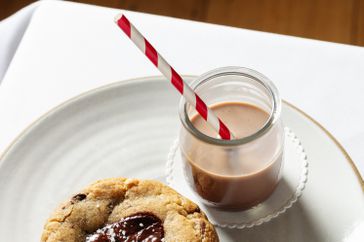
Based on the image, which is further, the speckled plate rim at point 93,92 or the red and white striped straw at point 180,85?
the speckled plate rim at point 93,92

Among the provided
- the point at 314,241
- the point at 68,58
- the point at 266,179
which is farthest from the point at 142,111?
the point at 314,241

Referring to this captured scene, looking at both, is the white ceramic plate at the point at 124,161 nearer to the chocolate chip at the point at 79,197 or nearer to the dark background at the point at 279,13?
the chocolate chip at the point at 79,197

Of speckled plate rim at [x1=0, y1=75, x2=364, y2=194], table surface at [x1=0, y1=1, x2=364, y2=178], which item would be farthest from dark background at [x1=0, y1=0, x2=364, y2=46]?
speckled plate rim at [x1=0, y1=75, x2=364, y2=194]

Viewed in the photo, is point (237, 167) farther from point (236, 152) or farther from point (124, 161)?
point (124, 161)

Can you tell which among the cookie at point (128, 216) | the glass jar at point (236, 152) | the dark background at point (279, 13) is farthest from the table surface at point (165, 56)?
the dark background at point (279, 13)

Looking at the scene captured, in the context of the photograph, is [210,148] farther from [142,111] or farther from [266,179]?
[142,111]

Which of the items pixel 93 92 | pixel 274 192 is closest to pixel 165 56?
pixel 93 92

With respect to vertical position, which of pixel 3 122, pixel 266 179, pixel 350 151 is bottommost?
pixel 350 151

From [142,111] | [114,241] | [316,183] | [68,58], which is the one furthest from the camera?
[68,58]
